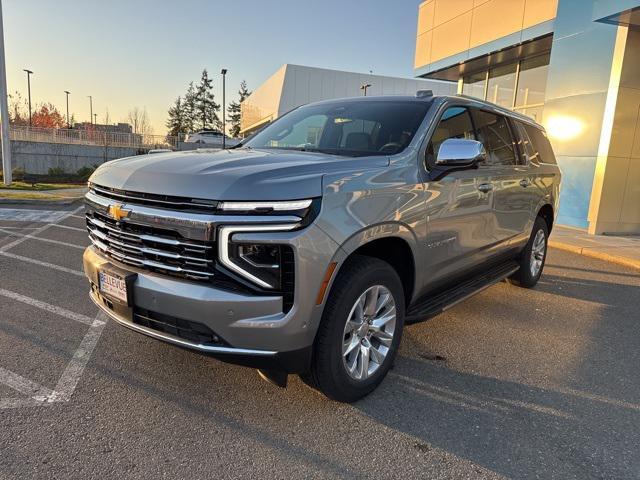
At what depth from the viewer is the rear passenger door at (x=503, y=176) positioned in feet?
14.3

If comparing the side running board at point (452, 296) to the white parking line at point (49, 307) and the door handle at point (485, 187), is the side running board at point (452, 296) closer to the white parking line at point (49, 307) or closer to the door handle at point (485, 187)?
the door handle at point (485, 187)

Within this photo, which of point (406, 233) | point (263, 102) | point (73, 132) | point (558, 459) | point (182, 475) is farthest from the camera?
point (263, 102)

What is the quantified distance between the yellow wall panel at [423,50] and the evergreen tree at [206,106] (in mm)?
70299

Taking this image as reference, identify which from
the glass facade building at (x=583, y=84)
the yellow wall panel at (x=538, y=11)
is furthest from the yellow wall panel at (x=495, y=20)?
Result: the yellow wall panel at (x=538, y=11)

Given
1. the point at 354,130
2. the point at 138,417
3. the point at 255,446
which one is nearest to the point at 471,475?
the point at 255,446

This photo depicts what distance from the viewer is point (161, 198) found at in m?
2.60

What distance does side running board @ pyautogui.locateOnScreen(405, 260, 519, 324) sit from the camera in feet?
11.4

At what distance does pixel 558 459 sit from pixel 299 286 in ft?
5.48

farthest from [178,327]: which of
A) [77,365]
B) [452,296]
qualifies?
[452,296]

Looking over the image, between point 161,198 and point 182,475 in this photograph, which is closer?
point 182,475

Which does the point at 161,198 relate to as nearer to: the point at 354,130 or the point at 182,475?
the point at 182,475

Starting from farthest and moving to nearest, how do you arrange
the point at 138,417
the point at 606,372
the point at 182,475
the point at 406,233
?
1. the point at 606,372
2. the point at 406,233
3. the point at 138,417
4. the point at 182,475

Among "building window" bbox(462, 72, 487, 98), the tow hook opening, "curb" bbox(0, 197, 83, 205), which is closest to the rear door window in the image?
the tow hook opening

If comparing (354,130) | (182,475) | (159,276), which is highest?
(354,130)
